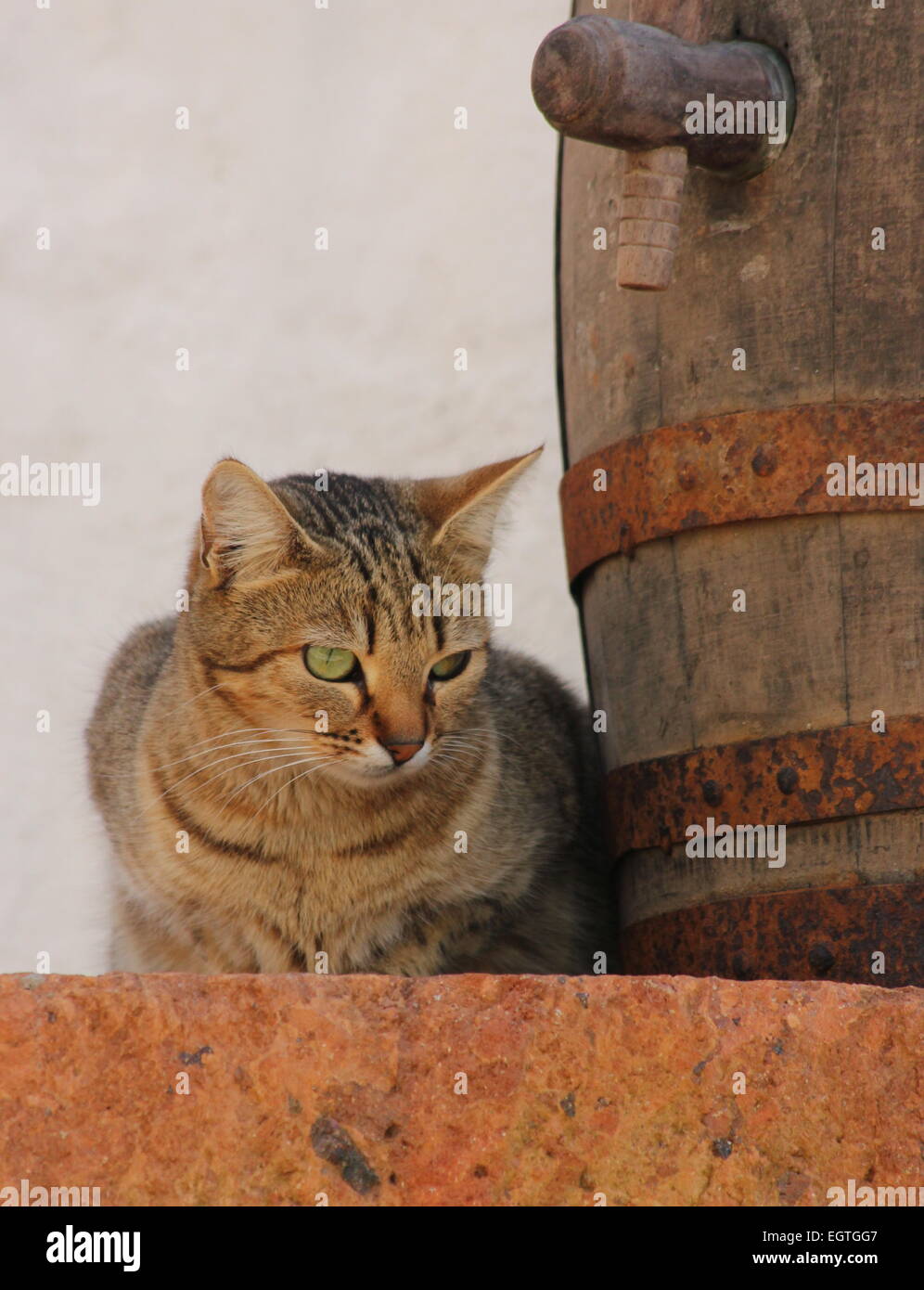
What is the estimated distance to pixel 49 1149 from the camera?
1510 millimetres

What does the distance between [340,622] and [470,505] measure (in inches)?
11.0

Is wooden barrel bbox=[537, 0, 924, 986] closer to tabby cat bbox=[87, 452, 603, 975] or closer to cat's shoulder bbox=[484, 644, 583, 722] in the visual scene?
tabby cat bbox=[87, 452, 603, 975]

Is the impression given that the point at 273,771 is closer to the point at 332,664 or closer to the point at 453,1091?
the point at 332,664

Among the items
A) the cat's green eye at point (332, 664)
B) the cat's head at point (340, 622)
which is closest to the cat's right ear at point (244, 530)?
the cat's head at point (340, 622)

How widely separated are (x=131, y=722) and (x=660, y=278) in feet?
3.72

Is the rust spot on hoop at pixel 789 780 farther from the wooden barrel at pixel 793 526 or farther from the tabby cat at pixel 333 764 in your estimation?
the tabby cat at pixel 333 764

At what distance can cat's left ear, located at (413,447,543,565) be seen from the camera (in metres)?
2.25

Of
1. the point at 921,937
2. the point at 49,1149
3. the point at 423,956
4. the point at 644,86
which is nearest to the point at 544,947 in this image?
the point at 423,956

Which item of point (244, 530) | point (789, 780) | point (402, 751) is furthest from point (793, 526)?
point (244, 530)

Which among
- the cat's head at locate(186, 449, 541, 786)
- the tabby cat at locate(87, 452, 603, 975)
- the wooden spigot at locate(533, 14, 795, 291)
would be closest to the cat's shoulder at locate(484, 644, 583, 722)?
the tabby cat at locate(87, 452, 603, 975)

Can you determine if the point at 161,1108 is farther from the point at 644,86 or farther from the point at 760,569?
the point at 644,86

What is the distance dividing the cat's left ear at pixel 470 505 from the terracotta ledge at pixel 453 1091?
83 centimetres

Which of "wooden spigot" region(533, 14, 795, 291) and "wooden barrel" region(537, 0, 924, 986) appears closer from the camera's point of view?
"wooden spigot" region(533, 14, 795, 291)

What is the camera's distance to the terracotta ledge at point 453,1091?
1522 millimetres
